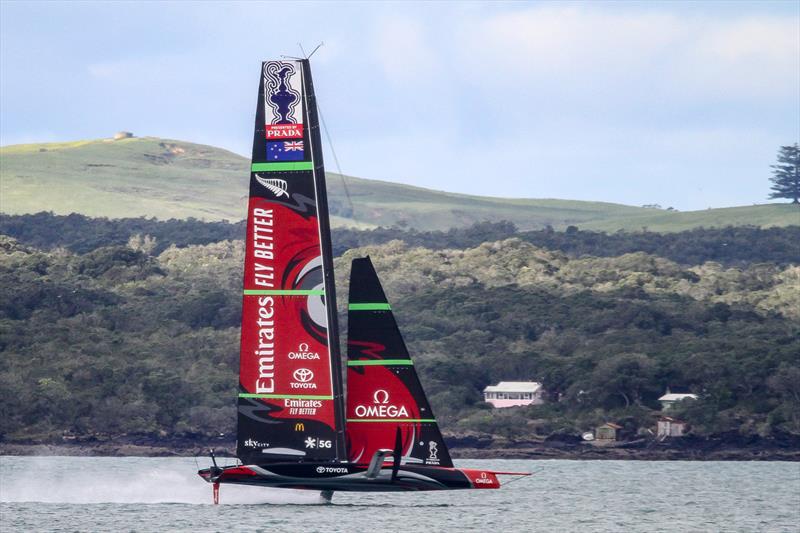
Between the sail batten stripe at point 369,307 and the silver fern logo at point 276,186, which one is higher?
the silver fern logo at point 276,186

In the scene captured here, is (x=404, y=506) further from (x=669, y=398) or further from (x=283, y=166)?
(x=669, y=398)

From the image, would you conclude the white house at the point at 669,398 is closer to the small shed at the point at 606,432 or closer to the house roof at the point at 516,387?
the small shed at the point at 606,432

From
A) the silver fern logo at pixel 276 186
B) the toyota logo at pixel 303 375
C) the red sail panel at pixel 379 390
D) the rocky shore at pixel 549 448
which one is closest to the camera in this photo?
the silver fern logo at pixel 276 186

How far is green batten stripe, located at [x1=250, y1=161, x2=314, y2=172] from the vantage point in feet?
134

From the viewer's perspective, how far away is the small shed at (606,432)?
11144 cm

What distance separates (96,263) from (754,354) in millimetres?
74847

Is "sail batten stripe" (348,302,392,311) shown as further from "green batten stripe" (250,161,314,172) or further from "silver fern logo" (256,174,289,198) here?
"green batten stripe" (250,161,314,172)

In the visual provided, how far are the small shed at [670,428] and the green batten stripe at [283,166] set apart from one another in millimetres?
73359

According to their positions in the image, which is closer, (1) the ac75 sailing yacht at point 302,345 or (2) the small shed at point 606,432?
(1) the ac75 sailing yacht at point 302,345

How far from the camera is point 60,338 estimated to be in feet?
438

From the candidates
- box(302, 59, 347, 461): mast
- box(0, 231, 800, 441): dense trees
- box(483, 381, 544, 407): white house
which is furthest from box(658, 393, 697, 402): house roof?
box(302, 59, 347, 461): mast

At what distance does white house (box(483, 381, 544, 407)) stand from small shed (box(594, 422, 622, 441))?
34.5ft

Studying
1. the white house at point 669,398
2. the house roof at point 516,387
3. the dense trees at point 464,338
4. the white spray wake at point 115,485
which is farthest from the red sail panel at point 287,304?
the house roof at point 516,387

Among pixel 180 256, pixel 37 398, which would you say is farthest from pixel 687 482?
pixel 180 256
